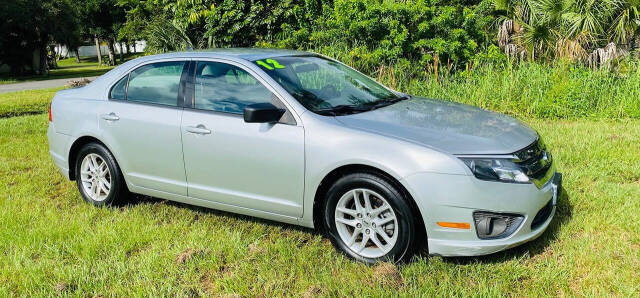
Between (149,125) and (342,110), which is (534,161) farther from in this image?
(149,125)

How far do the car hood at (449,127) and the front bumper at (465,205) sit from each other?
221 mm

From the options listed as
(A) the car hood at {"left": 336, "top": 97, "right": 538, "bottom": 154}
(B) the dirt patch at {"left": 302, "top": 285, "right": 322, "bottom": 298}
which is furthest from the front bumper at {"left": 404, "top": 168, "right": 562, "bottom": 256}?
(B) the dirt patch at {"left": 302, "top": 285, "right": 322, "bottom": 298}

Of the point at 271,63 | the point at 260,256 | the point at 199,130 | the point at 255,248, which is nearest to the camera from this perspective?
the point at 260,256

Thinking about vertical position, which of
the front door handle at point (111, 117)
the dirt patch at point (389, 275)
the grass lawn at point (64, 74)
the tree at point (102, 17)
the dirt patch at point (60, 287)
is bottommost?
the grass lawn at point (64, 74)

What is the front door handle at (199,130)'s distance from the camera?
4.27m

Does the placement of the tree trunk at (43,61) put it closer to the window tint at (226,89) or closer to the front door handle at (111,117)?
the front door handle at (111,117)

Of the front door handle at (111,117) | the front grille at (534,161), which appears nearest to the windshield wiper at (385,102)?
the front grille at (534,161)

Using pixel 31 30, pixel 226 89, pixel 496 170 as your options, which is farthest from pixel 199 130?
pixel 31 30

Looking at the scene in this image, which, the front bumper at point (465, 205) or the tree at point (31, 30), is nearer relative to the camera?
the front bumper at point (465, 205)

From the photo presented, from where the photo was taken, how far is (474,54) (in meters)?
10.9

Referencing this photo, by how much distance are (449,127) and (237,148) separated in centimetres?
156

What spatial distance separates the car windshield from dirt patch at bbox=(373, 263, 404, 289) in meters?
1.16

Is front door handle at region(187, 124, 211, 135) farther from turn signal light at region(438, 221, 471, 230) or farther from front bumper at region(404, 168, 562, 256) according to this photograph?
turn signal light at region(438, 221, 471, 230)

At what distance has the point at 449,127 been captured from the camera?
3783 millimetres
